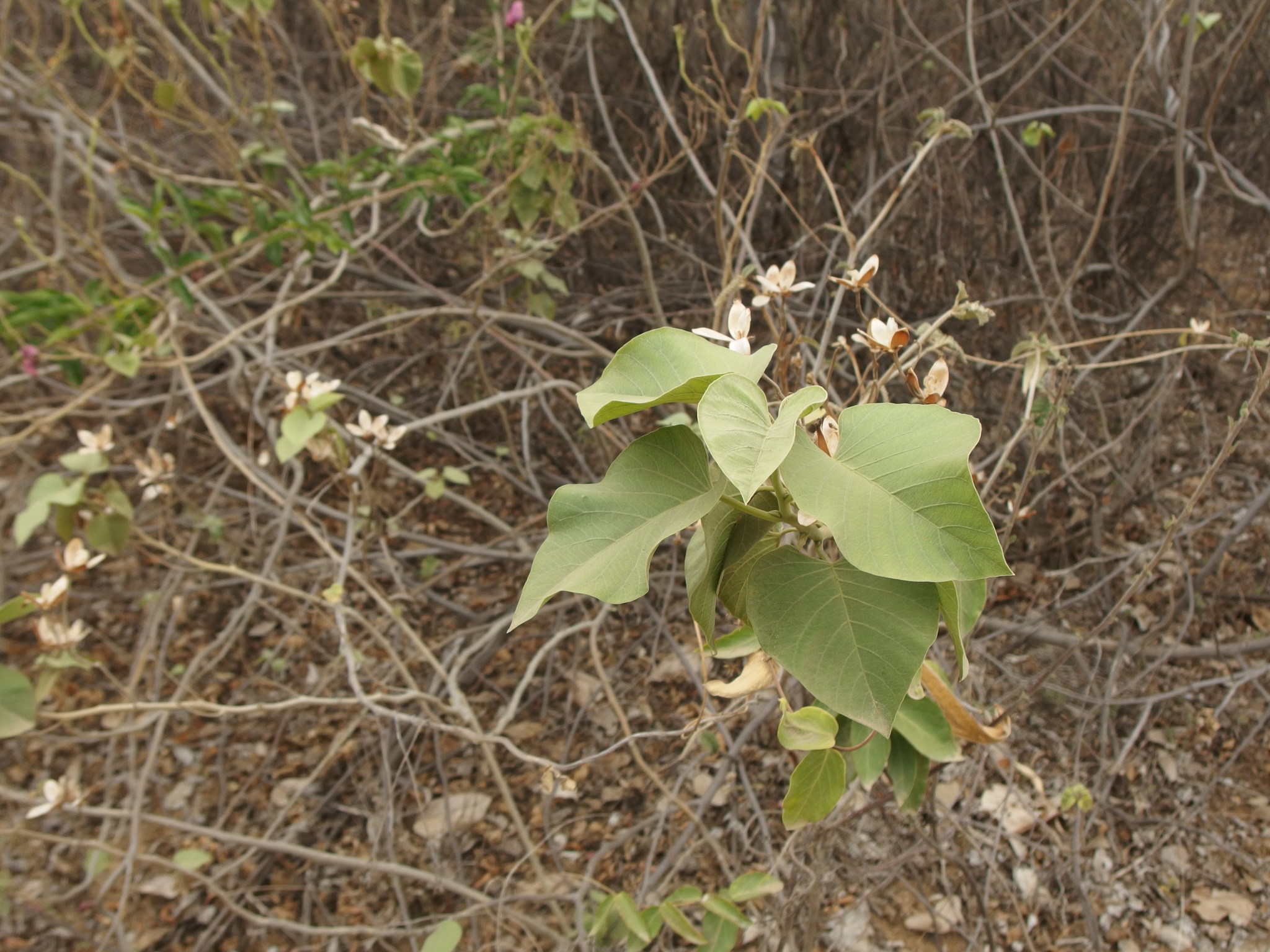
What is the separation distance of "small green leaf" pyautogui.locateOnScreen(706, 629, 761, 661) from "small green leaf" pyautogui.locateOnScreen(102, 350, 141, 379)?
1.43 meters

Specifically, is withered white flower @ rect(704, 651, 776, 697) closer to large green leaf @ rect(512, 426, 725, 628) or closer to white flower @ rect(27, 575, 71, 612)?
large green leaf @ rect(512, 426, 725, 628)

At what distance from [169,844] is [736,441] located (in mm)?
1985

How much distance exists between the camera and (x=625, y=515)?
61 cm

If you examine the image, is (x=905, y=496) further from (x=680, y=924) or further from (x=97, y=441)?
(x=97, y=441)

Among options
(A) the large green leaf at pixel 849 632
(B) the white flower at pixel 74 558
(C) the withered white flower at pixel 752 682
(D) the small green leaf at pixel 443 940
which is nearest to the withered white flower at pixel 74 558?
(B) the white flower at pixel 74 558

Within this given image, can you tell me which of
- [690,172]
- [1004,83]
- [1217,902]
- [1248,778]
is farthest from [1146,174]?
[1217,902]

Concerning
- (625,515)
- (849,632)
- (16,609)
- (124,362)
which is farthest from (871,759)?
(124,362)

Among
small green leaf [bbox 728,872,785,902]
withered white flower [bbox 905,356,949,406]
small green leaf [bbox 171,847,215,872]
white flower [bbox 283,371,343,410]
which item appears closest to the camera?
withered white flower [bbox 905,356,949,406]

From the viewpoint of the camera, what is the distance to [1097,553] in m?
1.87

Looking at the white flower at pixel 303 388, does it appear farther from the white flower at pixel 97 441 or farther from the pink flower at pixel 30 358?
the pink flower at pixel 30 358

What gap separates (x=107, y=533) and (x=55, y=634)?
0.40 metres

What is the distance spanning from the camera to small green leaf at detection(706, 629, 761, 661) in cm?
87

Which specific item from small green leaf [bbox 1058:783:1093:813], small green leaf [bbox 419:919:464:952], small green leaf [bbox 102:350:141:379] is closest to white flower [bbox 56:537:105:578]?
small green leaf [bbox 102:350:141:379]

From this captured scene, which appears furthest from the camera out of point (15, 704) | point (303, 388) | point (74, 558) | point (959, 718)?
point (303, 388)
